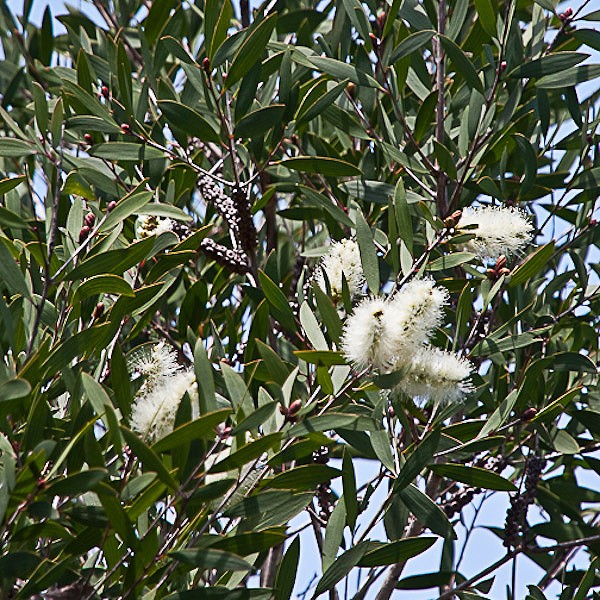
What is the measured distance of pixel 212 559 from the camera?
1088 millimetres

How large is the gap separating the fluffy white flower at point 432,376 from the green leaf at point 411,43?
2.10ft

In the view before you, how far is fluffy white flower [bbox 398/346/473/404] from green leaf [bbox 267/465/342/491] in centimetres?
17

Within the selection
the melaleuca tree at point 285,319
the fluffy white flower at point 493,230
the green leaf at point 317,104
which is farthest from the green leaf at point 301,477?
the green leaf at point 317,104

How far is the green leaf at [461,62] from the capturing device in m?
1.61

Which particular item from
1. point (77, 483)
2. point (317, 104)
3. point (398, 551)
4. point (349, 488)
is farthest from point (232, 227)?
point (77, 483)

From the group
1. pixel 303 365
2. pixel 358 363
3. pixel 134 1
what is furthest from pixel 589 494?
pixel 134 1

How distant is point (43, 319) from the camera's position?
1479 mm

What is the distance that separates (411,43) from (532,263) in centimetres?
47

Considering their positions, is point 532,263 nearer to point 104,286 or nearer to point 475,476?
point 475,476

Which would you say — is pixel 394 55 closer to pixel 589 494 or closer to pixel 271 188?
pixel 271 188

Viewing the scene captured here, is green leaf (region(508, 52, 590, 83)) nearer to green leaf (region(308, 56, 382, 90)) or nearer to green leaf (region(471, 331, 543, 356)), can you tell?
green leaf (region(308, 56, 382, 90))

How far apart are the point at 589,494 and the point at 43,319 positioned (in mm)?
1343

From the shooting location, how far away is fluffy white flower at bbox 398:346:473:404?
4.15 ft

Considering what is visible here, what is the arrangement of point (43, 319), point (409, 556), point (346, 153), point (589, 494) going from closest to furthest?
point (409, 556), point (43, 319), point (589, 494), point (346, 153)
